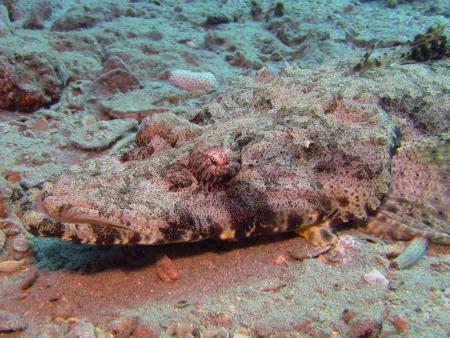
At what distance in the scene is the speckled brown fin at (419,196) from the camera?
356cm

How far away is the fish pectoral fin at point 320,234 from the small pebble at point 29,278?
2179 mm

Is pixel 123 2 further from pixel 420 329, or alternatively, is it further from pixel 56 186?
pixel 420 329

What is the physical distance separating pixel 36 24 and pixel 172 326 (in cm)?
858

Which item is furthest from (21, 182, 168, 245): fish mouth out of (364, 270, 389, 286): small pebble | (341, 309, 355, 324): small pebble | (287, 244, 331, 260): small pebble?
(364, 270, 389, 286): small pebble

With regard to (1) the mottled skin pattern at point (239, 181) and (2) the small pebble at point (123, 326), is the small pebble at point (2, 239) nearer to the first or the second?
(1) the mottled skin pattern at point (239, 181)

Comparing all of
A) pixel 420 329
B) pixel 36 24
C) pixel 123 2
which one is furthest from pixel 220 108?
pixel 123 2

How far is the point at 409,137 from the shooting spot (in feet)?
13.7

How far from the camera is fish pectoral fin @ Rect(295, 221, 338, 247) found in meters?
3.32

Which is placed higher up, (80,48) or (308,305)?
(80,48)

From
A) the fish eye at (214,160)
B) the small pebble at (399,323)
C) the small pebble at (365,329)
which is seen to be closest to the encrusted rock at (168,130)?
the fish eye at (214,160)

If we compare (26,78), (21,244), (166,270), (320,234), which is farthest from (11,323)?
(26,78)

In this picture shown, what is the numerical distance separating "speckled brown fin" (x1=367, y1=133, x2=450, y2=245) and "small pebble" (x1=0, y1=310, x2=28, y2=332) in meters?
2.95

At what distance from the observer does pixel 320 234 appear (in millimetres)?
3352

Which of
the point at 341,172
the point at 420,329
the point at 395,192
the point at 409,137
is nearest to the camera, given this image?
the point at 420,329
